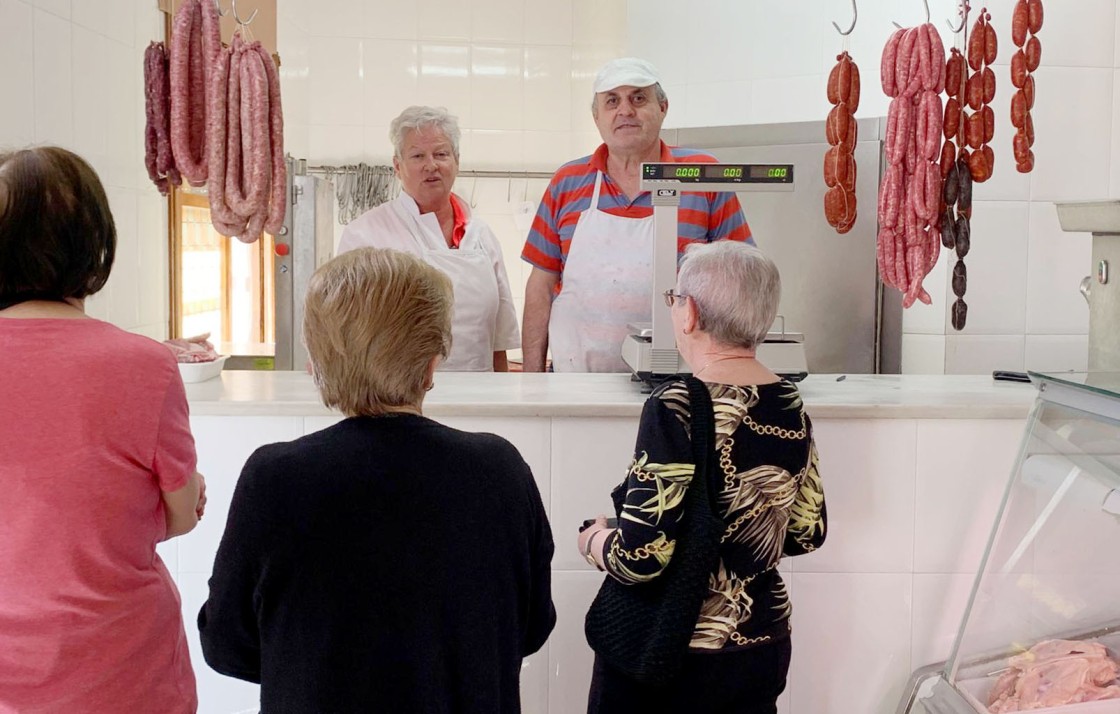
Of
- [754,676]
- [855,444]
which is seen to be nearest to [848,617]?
[855,444]

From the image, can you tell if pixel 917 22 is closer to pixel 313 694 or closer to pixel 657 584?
pixel 657 584

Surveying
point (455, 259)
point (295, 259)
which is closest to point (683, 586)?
point (455, 259)

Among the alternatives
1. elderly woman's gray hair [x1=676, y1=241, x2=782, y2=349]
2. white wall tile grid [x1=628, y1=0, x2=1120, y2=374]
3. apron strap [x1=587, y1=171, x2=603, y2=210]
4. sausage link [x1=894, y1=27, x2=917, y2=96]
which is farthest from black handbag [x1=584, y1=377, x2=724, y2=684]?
white wall tile grid [x1=628, y1=0, x2=1120, y2=374]

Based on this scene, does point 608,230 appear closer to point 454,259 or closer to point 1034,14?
point 454,259

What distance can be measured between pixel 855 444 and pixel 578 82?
4698mm

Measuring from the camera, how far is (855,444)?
2771mm

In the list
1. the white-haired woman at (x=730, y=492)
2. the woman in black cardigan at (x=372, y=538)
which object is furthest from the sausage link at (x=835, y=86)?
the woman in black cardigan at (x=372, y=538)

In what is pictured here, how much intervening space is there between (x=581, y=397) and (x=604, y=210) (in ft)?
4.43

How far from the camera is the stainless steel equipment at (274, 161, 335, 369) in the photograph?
217 inches

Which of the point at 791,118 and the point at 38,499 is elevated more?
Answer: the point at 791,118

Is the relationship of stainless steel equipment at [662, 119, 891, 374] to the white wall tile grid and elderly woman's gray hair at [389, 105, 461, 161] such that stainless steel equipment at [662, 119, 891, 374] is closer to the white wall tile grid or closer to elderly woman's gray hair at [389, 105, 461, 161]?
the white wall tile grid

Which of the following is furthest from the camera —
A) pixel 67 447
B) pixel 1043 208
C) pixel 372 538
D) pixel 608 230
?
pixel 1043 208

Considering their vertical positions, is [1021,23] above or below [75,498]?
above

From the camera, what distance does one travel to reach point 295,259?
5637mm
